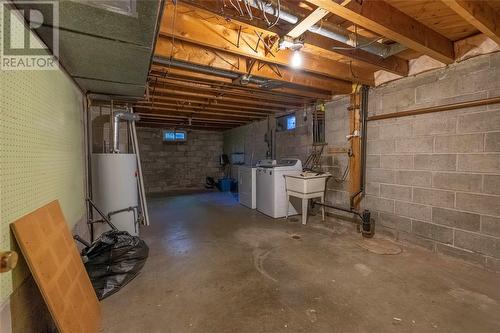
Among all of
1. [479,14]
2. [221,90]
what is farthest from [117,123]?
[479,14]

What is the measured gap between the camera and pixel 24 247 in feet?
3.51

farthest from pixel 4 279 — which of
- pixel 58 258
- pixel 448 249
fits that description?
pixel 448 249

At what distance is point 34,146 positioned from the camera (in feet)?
4.46

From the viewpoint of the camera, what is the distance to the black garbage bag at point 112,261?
1.86 m

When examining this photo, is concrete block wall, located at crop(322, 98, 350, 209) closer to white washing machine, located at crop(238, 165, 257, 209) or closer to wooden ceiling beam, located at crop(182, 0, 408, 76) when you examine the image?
wooden ceiling beam, located at crop(182, 0, 408, 76)

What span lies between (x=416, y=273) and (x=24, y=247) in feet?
9.47

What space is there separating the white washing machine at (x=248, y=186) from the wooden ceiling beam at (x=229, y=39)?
2504 millimetres

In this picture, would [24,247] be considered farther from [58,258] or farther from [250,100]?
[250,100]

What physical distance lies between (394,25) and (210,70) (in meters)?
1.76

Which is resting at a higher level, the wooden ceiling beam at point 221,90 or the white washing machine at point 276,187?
the wooden ceiling beam at point 221,90

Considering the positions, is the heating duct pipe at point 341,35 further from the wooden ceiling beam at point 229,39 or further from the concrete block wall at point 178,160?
the concrete block wall at point 178,160

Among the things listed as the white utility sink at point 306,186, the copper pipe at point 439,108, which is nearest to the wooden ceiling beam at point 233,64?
the copper pipe at point 439,108

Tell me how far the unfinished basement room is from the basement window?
10.9ft

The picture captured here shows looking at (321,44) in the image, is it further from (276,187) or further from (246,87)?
(276,187)
